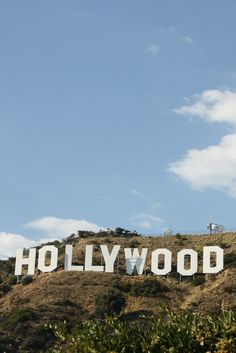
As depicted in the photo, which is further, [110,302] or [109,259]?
[109,259]

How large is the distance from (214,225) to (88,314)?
3504cm

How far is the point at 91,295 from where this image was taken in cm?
8131

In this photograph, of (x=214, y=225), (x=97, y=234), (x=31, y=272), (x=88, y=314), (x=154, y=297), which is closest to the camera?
(x=88, y=314)

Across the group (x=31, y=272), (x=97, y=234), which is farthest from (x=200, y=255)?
(x=97, y=234)

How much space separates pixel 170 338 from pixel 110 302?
5090 cm

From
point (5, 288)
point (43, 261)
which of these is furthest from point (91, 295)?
point (5, 288)

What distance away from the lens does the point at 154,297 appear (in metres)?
79.8

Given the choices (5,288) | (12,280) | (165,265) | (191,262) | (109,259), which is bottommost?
(5,288)

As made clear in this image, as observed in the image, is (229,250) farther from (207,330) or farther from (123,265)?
(207,330)

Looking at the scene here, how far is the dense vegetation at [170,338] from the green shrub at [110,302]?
4644cm

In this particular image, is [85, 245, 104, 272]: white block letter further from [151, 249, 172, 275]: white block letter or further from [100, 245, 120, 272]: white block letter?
[151, 249, 172, 275]: white block letter

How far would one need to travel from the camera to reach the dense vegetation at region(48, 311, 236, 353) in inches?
1049

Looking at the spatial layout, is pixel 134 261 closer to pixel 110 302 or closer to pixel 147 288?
pixel 147 288

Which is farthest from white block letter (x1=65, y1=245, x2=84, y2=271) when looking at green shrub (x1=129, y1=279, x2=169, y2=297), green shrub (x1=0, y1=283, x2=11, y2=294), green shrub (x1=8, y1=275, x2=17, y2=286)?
green shrub (x1=8, y1=275, x2=17, y2=286)
